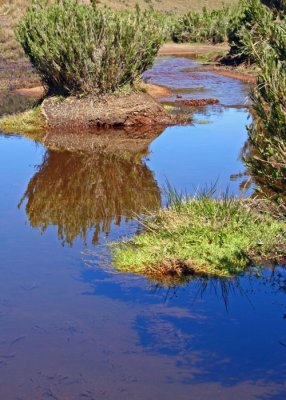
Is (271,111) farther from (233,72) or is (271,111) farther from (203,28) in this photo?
(203,28)

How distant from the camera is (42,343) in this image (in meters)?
6.69

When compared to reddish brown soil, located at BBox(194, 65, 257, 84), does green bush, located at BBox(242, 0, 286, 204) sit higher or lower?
higher

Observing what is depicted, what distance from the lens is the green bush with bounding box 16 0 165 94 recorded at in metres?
18.0

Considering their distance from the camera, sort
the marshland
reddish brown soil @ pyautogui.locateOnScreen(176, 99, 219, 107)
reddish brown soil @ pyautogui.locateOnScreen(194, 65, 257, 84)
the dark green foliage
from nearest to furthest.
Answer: the marshland < reddish brown soil @ pyautogui.locateOnScreen(176, 99, 219, 107) < reddish brown soil @ pyautogui.locateOnScreen(194, 65, 257, 84) < the dark green foliage

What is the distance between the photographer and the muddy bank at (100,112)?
17922mm

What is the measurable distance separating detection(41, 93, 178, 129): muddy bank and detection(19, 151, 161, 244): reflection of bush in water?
3145 millimetres

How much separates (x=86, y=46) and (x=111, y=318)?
472 inches

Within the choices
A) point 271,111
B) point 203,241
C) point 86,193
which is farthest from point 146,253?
point 86,193

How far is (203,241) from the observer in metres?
8.63

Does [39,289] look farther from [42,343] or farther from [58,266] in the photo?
[42,343]

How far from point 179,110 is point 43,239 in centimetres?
1120

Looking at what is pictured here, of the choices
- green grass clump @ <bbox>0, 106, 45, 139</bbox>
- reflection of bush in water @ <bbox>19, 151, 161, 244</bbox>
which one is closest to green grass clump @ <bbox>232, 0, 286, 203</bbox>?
reflection of bush in water @ <bbox>19, 151, 161, 244</bbox>

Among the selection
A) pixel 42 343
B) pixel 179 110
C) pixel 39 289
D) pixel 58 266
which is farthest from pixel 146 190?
pixel 179 110

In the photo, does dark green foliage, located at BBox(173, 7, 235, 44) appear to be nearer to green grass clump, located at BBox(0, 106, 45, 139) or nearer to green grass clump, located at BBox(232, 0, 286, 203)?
green grass clump, located at BBox(0, 106, 45, 139)
